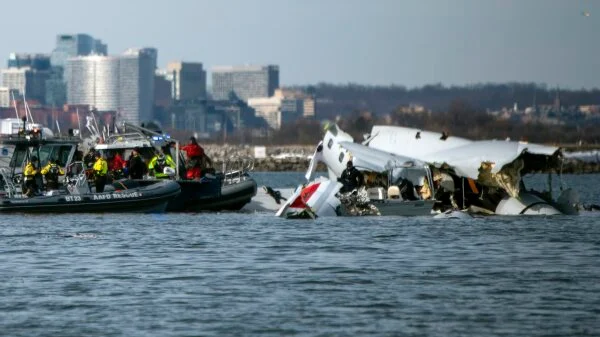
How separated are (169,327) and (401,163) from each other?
25.2 meters

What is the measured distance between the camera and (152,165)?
47.6 m

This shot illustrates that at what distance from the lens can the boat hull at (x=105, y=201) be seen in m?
43.4

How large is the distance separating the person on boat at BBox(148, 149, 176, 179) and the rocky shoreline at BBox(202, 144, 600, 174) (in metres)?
57.5

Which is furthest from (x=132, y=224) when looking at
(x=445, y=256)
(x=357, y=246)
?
(x=445, y=256)

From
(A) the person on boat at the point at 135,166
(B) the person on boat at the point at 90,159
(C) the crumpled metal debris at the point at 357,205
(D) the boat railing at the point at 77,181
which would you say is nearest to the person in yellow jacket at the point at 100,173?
(D) the boat railing at the point at 77,181

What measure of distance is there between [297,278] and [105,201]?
16.4 metres

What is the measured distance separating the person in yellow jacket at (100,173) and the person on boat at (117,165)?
216cm

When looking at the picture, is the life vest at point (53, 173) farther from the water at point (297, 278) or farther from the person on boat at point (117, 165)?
the person on boat at point (117, 165)

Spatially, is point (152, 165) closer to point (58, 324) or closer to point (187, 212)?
point (187, 212)

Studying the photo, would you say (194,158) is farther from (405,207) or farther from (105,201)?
(405,207)

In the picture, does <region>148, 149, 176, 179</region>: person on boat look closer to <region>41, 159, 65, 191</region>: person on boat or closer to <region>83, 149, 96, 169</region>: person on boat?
<region>83, 149, 96, 169</region>: person on boat

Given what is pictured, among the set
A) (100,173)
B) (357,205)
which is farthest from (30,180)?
(357,205)

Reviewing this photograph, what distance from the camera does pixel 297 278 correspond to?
94.6ft

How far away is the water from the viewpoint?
23094 mm
